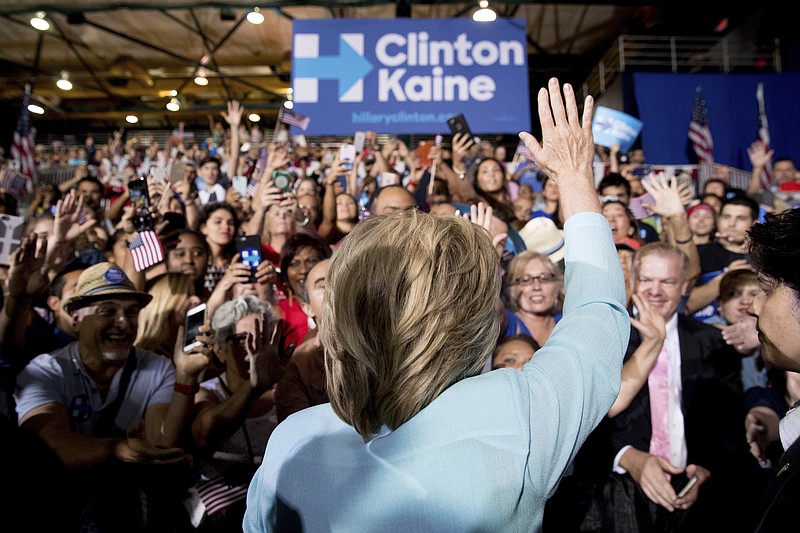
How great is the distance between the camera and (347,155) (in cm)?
634

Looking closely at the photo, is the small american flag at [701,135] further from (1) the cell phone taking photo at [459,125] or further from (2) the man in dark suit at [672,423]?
Answer: (2) the man in dark suit at [672,423]

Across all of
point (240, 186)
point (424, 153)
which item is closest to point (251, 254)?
point (240, 186)

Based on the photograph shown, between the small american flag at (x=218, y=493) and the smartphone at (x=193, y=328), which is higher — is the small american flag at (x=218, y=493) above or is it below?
below

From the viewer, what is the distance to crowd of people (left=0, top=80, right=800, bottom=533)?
1085 mm

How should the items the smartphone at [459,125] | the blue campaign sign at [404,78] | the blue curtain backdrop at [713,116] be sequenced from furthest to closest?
the blue curtain backdrop at [713,116], the blue campaign sign at [404,78], the smartphone at [459,125]

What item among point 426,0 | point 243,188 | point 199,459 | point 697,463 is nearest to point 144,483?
point 199,459

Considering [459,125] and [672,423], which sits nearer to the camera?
[672,423]

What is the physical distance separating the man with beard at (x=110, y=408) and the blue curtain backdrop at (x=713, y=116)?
11966mm

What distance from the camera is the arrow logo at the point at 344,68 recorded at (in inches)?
277

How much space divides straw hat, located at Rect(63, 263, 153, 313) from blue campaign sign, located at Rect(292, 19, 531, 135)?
4250 mm

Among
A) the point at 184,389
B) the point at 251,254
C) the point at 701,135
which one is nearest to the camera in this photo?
the point at 184,389

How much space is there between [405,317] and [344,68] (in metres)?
6.50

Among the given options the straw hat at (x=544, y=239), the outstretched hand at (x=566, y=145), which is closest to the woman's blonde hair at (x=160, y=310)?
the straw hat at (x=544, y=239)

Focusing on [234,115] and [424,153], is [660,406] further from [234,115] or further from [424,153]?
[234,115]
